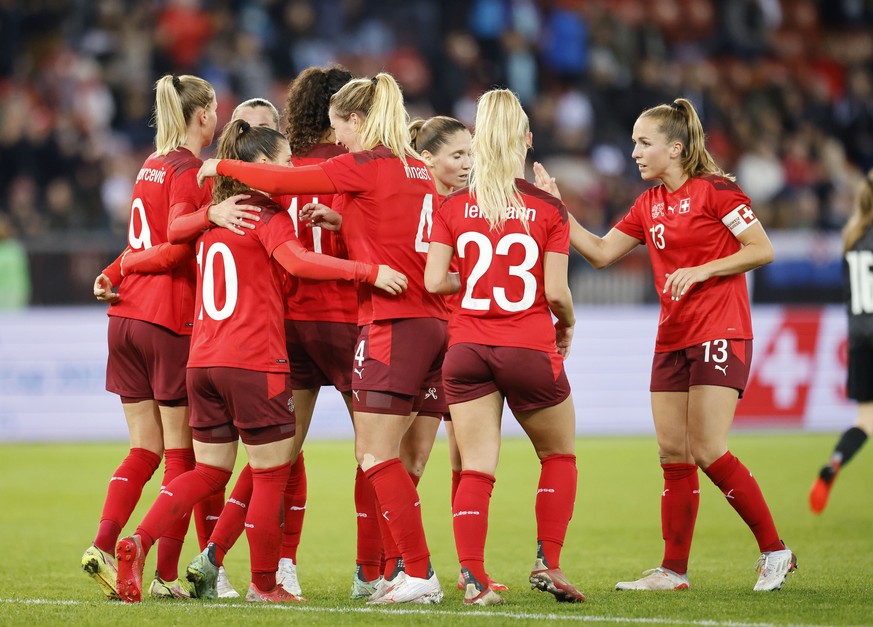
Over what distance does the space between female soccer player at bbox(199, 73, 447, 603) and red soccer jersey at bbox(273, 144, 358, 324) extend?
0.34 meters

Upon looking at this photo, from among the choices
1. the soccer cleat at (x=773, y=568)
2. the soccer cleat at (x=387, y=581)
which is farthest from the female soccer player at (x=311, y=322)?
the soccer cleat at (x=773, y=568)

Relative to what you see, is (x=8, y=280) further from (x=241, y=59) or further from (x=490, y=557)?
(x=490, y=557)

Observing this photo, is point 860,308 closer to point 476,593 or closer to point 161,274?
point 476,593

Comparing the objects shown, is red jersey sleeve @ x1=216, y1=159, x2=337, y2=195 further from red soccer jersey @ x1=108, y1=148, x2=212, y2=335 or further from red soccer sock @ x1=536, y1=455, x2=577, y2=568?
red soccer sock @ x1=536, y1=455, x2=577, y2=568

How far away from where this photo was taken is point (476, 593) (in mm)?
5613

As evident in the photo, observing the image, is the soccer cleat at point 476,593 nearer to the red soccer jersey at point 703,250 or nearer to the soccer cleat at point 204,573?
the soccer cleat at point 204,573

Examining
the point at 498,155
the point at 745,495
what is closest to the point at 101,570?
the point at 498,155

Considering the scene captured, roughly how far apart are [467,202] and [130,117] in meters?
12.6

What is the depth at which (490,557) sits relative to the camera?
7754 mm

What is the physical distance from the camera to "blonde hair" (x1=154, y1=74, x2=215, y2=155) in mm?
6359

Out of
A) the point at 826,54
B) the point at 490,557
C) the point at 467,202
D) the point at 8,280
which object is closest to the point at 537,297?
the point at 467,202

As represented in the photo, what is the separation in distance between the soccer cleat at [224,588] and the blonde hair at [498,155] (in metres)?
2.22

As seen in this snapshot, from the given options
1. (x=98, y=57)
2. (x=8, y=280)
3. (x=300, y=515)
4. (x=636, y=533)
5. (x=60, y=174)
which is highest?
(x=98, y=57)

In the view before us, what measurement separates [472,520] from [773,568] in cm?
169
